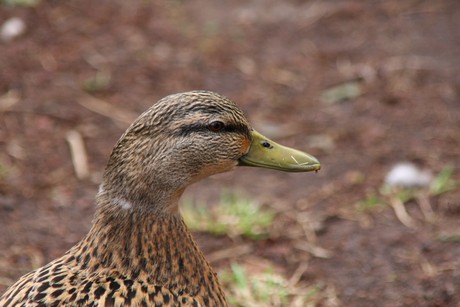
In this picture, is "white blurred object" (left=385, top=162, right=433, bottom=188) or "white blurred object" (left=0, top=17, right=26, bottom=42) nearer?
"white blurred object" (left=385, top=162, right=433, bottom=188)

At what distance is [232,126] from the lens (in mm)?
3158

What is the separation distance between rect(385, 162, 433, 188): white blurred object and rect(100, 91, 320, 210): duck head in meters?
2.16

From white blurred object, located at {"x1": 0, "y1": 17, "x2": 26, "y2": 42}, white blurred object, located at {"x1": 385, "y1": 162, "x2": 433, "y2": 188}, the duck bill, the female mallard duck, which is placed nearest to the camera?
the female mallard duck

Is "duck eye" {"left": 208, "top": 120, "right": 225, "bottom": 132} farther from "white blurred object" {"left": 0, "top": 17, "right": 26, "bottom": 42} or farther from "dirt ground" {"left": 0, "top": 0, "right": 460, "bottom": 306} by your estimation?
"white blurred object" {"left": 0, "top": 17, "right": 26, "bottom": 42}

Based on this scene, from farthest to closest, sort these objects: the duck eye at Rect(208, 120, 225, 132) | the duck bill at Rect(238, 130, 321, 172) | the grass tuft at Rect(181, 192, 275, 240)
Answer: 1. the grass tuft at Rect(181, 192, 275, 240)
2. the duck bill at Rect(238, 130, 321, 172)
3. the duck eye at Rect(208, 120, 225, 132)

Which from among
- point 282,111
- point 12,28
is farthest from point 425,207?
point 12,28

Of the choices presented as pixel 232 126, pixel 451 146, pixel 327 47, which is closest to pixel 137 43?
pixel 327 47

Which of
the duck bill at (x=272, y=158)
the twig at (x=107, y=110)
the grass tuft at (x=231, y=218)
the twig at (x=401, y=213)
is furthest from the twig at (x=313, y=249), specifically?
the twig at (x=107, y=110)

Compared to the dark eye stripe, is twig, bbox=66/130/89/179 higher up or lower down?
higher up

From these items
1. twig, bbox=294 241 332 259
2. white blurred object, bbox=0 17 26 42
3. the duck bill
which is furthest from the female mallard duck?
white blurred object, bbox=0 17 26 42

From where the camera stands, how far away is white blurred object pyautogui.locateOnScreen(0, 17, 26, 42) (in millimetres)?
6695

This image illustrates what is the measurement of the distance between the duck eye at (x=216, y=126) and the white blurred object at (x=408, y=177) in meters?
2.26

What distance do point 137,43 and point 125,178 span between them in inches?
165

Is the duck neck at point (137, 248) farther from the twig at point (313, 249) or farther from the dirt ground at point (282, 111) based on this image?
the twig at point (313, 249)
